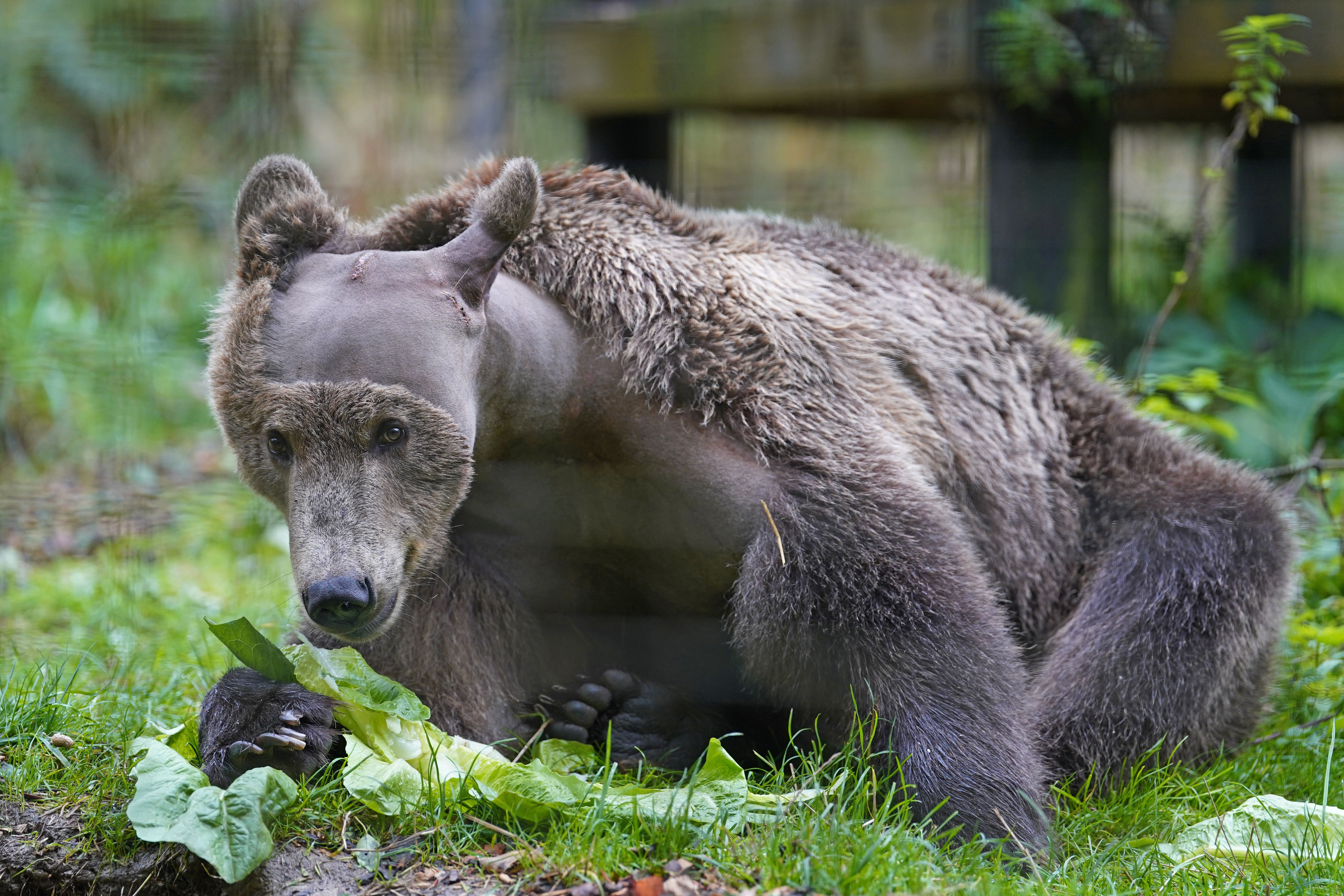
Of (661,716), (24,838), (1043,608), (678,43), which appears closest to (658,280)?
(661,716)

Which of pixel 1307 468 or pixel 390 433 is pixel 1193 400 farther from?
pixel 390 433

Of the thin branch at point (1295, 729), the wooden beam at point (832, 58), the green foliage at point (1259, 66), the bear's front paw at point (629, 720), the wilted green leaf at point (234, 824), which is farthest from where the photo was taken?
the wooden beam at point (832, 58)

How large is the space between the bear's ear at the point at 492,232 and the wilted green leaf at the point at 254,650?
0.95 meters

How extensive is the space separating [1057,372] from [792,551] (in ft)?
5.45

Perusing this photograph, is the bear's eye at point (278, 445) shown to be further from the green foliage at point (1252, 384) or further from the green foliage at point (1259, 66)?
the green foliage at point (1259, 66)

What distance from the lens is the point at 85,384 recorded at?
7.26 meters

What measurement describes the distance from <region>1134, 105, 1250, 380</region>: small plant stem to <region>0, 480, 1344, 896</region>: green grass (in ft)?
3.39

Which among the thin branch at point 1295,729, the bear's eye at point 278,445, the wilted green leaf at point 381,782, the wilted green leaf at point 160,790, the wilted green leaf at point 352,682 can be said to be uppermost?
the bear's eye at point 278,445

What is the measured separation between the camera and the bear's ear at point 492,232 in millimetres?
3154

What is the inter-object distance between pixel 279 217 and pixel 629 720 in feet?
5.21

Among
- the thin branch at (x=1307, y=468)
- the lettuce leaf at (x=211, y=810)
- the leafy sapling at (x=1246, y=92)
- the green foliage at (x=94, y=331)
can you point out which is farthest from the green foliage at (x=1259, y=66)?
the green foliage at (x=94, y=331)

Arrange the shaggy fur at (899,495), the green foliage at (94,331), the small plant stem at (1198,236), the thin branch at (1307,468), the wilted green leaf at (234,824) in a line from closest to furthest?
the wilted green leaf at (234,824), the shaggy fur at (899,495), the thin branch at (1307,468), the small plant stem at (1198,236), the green foliage at (94,331)

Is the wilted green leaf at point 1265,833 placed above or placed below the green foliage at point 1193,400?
below

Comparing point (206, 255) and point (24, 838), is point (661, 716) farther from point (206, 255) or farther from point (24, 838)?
point (206, 255)
